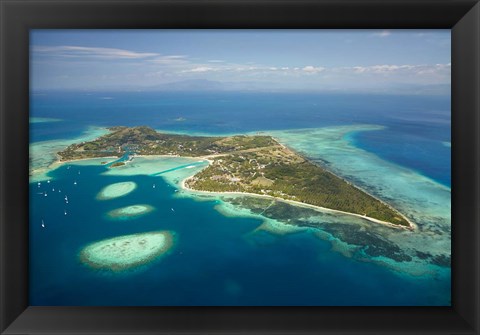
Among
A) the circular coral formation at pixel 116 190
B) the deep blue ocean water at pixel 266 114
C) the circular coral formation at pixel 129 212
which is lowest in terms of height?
the circular coral formation at pixel 129 212

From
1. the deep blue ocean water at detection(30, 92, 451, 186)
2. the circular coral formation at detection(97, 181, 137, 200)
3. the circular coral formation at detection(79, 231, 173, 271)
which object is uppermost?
the deep blue ocean water at detection(30, 92, 451, 186)

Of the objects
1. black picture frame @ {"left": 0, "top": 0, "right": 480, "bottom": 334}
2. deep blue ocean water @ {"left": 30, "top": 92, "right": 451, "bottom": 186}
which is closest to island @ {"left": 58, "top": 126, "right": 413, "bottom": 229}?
deep blue ocean water @ {"left": 30, "top": 92, "right": 451, "bottom": 186}

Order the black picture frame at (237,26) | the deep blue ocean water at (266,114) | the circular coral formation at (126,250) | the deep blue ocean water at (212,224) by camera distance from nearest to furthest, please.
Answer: the black picture frame at (237,26) → the deep blue ocean water at (212,224) → the circular coral formation at (126,250) → the deep blue ocean water at (266,114)

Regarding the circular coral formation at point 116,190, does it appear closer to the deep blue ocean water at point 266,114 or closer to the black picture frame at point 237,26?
the deep blue ocean water at point 266,114

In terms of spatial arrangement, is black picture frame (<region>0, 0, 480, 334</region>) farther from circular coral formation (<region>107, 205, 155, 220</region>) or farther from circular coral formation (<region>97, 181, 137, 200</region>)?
circular coral formation (<region>97, 181, 137, 200</region>)

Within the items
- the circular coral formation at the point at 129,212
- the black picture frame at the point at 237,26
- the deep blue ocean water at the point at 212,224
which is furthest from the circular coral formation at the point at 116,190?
the black picture frame at the point at 237,26

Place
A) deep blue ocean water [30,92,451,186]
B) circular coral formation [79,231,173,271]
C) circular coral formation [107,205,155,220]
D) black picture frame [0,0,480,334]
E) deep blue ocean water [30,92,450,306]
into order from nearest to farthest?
1. black picture frame [0,0,480,334]
2. deep blue ocean water [30,92,450,306]
3. circular coral formation [79,231,173,271]
4. circular coral formation [107,205,155,220]
5. deep blue ocean water [30,92,451,186]
